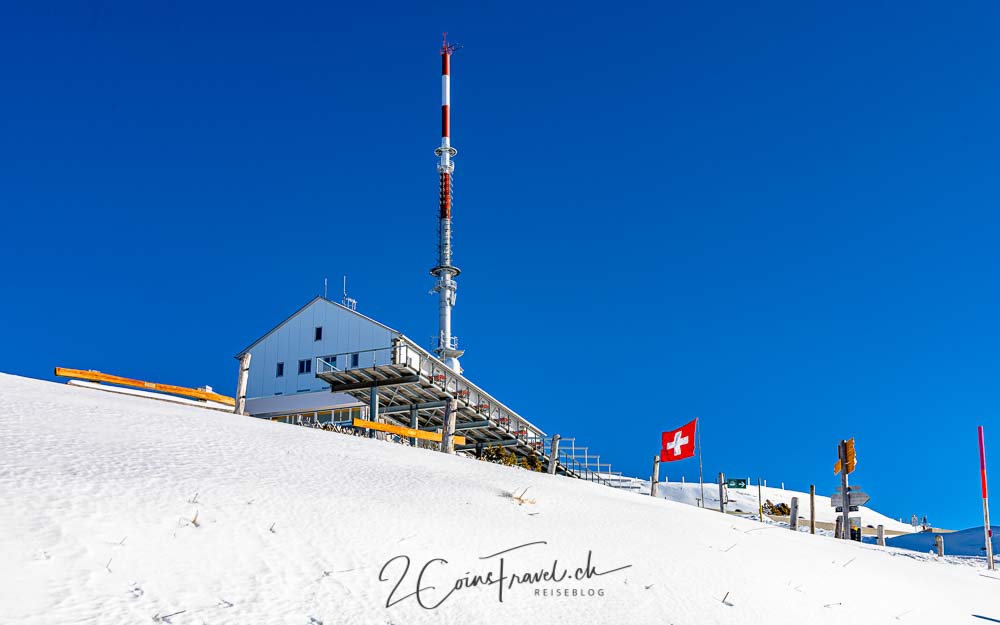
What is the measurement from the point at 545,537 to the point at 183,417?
7.43 m

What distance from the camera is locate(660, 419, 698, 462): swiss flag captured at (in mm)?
31219

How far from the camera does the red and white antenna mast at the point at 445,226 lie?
65.8m

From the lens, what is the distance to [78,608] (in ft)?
19.6

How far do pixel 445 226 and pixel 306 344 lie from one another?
2536cm

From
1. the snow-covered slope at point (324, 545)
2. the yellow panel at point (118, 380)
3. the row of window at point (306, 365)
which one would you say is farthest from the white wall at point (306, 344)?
the snow-covered slope at point (324, 545)

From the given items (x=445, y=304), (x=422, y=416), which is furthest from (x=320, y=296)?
(x=445, y=304)

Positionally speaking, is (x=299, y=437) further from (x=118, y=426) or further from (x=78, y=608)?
(x=78, y=608)

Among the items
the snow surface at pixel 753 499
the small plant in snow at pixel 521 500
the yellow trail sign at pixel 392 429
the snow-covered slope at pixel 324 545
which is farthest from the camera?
the snow surface at pixel 753 499

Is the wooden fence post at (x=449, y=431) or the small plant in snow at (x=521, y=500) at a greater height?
the wooden fence post at (x=449, y=431)

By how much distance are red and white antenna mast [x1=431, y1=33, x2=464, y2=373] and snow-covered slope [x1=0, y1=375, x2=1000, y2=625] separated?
50776 millimetres

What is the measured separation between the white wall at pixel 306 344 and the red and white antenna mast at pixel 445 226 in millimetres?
19233

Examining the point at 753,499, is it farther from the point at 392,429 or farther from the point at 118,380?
the point at 118,380

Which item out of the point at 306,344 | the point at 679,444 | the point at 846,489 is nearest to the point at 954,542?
the point at 846,489

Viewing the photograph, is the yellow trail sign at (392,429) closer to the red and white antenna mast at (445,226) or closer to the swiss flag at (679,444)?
the swiss flag at (679,444)
